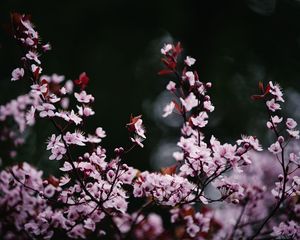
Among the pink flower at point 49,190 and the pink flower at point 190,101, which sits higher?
the pink flower at point 190,101

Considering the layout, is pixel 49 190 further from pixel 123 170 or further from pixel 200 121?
pixel 200 121

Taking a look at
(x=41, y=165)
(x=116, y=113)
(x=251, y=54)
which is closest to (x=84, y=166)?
(x=41, y=165)

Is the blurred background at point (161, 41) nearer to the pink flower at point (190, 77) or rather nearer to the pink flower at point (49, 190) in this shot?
the pink flower at point (49, 190)

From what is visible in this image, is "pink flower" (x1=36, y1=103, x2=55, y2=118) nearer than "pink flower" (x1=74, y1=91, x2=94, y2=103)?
Yes

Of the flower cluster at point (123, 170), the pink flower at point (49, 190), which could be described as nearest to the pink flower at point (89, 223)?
the flower cluster at point (123, 170)

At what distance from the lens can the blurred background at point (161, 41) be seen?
642 centimetres

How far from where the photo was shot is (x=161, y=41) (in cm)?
801

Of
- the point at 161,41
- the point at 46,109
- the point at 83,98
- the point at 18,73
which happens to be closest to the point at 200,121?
the point at 83,98

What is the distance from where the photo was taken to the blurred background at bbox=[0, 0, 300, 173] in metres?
6.42

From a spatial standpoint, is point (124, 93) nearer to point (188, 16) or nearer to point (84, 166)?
point (188, 16)

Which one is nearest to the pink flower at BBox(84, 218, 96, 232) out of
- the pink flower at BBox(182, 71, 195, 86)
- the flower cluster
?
the flower cluster

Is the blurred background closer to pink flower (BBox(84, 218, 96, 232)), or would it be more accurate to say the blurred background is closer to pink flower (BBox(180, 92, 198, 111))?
pink flower (BBox(84, 218, 96, 232))

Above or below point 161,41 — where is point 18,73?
below

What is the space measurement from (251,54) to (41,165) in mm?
4574
